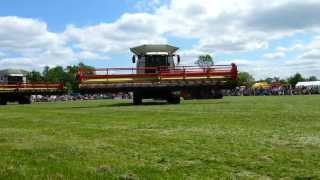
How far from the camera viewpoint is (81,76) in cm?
3478

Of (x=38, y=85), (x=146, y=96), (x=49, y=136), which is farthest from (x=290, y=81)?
(x=49, y=136)

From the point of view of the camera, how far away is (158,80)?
35.3 metres

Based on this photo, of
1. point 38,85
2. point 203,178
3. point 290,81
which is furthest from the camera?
point 290,81

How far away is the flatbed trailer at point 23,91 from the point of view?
171ft

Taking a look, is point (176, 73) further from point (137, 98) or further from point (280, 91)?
point (280, 91)

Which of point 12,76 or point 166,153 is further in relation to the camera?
point 12,76

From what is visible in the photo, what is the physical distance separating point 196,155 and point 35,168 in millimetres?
2423

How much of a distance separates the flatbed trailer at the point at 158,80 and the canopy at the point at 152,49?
3.95m

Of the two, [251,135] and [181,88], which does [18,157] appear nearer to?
[251,135]

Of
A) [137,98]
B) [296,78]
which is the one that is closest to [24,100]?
[137,98]

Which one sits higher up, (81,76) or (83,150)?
(81,76)

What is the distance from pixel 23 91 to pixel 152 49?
56.8 ft

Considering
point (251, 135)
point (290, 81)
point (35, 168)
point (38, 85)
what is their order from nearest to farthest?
1. point (35, 168)
2. point (251, 135)
3. point (38, 85)
4. point (290, 81)

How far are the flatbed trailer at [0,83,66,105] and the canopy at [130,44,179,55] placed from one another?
631 inches
